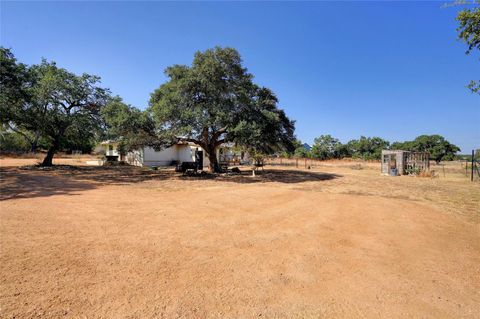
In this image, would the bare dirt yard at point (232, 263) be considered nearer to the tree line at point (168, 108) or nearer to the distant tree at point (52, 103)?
the tree line at point (168, 108)

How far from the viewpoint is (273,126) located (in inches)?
743

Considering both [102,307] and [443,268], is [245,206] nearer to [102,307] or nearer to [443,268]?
[443,268]

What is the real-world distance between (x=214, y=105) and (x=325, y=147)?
161 ft

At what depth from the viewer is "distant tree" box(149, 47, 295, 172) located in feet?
54.6

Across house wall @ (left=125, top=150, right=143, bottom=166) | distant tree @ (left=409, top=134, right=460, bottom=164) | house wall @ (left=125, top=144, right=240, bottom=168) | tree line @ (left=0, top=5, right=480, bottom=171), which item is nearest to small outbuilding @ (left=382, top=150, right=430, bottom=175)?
tree line @ (left=0, top=5, right=480, bottom=171)

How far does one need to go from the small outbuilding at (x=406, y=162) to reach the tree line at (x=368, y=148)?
29922 mm

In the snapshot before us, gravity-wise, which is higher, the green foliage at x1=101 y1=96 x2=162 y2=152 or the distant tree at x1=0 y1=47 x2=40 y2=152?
the distant tree at x1=0 y1=47 x2=40 y2=152

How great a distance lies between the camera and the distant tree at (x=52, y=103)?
55.6ft

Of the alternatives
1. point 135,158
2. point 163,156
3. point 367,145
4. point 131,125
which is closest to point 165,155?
point 163,156

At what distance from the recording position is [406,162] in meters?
22.6

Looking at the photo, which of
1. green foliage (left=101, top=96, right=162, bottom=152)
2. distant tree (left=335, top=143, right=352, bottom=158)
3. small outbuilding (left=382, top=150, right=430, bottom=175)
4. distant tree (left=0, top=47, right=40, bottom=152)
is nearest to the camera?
distant tree (left=0, top=47, right=40, bottom=152)

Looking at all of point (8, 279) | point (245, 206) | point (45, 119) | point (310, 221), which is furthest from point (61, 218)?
point (45, 119)

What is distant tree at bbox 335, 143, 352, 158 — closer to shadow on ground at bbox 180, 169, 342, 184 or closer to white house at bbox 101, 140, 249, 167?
white house at bbox 101, 140, 249, 167

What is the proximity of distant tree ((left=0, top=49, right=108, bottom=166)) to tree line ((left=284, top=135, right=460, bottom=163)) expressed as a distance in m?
40.6
